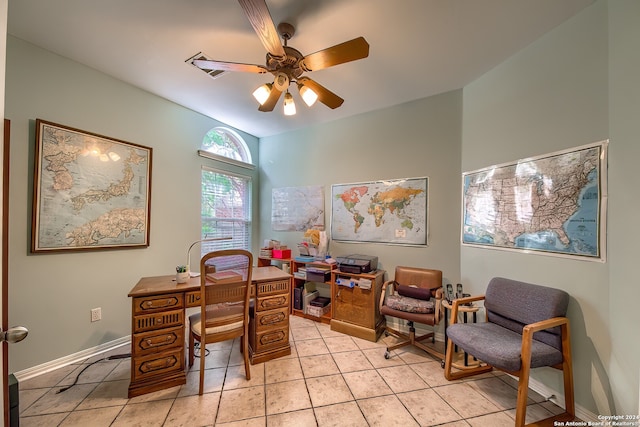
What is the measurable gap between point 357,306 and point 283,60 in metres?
2.52

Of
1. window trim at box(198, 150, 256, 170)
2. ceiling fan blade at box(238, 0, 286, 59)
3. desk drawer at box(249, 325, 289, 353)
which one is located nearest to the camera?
ceiling fan blade at box(238, 0, 286, 59)

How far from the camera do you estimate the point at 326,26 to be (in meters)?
1.75

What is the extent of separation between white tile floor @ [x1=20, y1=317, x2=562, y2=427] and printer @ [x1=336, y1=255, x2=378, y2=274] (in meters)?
0.90

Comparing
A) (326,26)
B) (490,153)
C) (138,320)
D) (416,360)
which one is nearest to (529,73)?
(490,153)

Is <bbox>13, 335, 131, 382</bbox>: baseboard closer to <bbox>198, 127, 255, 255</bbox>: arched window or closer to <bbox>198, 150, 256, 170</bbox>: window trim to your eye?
<bbox>198, 127, 255, 255</bbox>: arched window

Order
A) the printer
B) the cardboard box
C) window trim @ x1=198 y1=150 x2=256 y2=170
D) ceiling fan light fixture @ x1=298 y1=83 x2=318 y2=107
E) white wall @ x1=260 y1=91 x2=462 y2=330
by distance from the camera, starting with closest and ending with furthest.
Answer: ceiling fan light fixture @ x1=298 y1=83 x2=318 y2=107 → white wall @ x1=260 y1=91 x2=462 y2=330 → the printer → window trim @ x1=198 y1=150 x2=256 y2=170 → the cardboard box

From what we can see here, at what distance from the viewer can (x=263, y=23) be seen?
1.36 m

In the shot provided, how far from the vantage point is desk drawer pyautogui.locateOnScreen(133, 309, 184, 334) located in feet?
5.81

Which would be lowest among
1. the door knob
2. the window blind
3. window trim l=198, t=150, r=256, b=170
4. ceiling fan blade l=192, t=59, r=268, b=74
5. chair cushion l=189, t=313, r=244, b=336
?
chair cushion l=189, t=313, r=244, b=336

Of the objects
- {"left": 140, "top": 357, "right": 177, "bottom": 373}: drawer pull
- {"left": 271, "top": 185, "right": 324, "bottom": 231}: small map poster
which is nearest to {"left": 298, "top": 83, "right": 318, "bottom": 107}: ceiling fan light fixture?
{"left": 271, "top": 185, "right": 324, "bottom": 231}: small map poster

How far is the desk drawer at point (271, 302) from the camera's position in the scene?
223 cm

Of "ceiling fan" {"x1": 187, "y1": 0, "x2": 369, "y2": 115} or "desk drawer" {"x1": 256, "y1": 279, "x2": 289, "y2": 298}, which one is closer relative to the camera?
"ceiling fan" {"x1": 187, "y1": 0, "x2": 369, "y2": 115}

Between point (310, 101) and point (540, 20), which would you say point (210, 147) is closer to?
point (310, 101)

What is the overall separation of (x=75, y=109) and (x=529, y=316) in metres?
4.21
